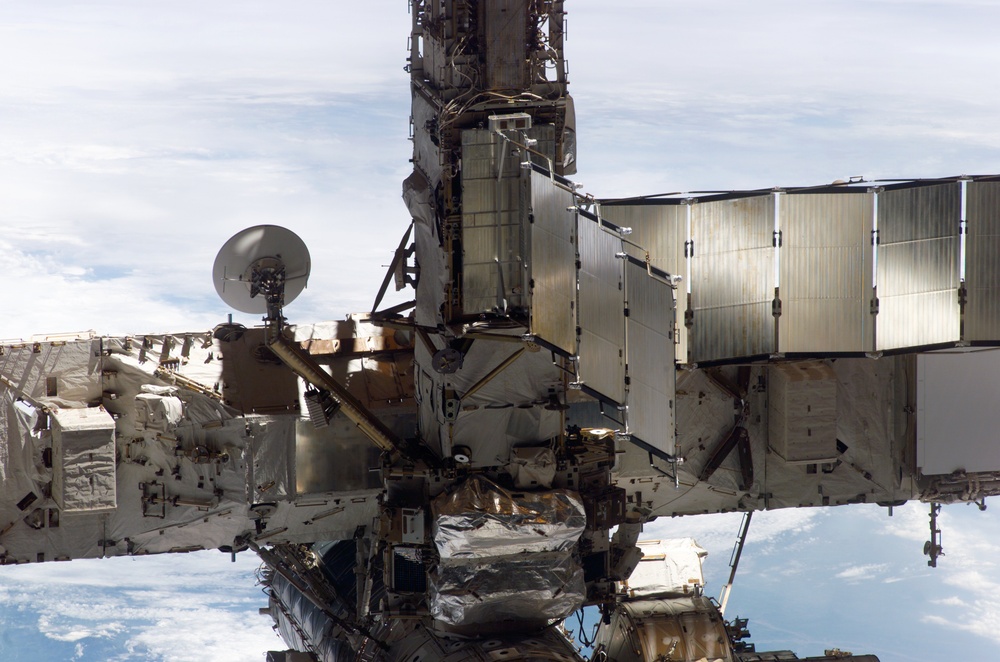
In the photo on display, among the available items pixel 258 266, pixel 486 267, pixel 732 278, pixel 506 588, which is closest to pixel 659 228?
pixel 732 278

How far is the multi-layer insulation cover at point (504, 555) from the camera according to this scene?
23.5m

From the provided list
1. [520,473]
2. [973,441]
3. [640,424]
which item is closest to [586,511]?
[520,473]

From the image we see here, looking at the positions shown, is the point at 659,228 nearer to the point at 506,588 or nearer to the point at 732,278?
the point at 732,278

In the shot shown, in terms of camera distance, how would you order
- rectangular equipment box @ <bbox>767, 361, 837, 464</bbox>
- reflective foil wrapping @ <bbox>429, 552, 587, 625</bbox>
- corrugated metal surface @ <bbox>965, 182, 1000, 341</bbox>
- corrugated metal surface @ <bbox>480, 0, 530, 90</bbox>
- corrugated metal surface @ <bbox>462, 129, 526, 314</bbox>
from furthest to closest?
1. rectangular equipment box @ <bbox>767, 361, 837, 464</bbox>
2. corrugated metal surface @ <bbox>965, 182, 1000, 341</bbox>
3. reflective foil wrapping @ <bbox>429, 552, 587, 625</bbox>
4. corrugated metal surface @ <bbox>480, 0, 530, 90</bbox>
5. corrugated metal surface @ <bbox>462, 129, 526, 314</bbox>

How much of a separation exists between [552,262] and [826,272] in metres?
4.92

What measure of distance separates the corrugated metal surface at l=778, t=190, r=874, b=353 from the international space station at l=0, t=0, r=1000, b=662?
1.4 inches

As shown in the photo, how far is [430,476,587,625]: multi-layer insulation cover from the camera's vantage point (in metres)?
23.5

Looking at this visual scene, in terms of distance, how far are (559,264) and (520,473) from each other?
3.82 m

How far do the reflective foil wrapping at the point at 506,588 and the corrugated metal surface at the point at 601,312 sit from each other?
3341mm

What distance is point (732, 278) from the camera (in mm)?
24391

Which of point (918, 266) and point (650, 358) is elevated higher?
point (918, 266)

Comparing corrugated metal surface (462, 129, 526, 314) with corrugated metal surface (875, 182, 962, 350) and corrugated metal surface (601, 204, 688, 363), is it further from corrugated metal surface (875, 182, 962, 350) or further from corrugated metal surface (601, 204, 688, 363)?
corrugated metal surface (875, 182, 962, 350)

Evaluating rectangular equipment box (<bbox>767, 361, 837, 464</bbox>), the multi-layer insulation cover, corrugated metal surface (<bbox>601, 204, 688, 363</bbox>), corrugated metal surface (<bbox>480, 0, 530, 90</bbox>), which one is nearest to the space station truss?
corrugated metal surface (<bbox>601, 204, 688, 363</bbox>)

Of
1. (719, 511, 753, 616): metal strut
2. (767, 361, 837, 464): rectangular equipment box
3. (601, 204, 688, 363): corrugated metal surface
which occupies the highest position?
(601, 204, 688, 363): corrugated metal surface
